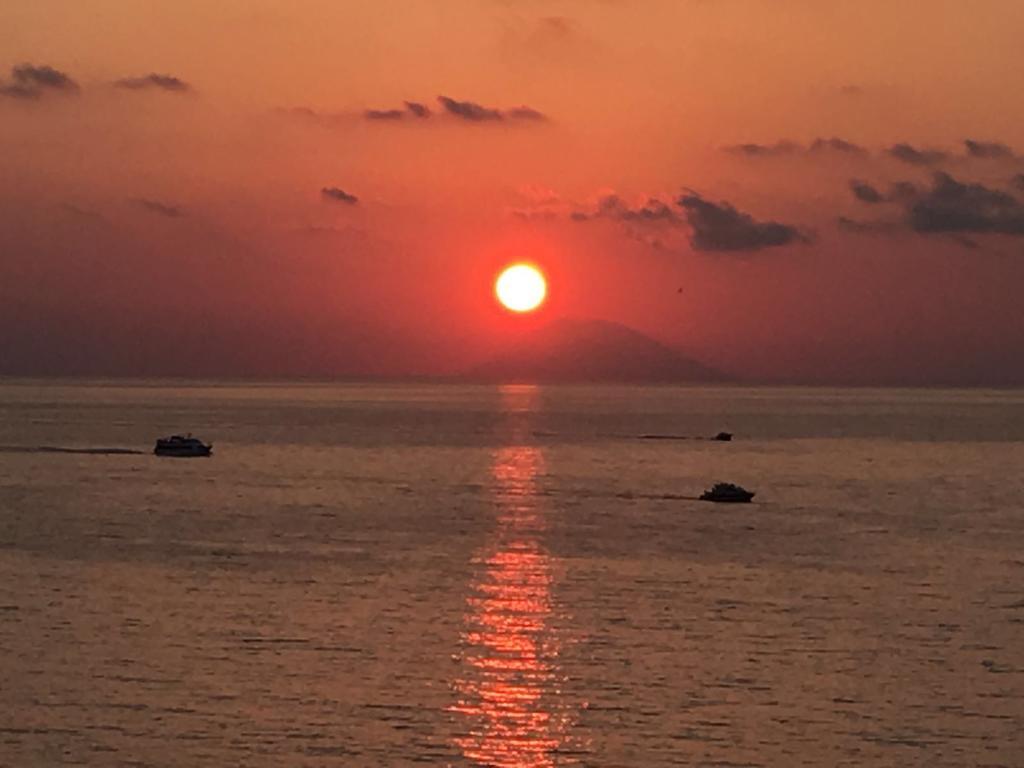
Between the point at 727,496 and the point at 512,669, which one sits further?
the point at 727,496

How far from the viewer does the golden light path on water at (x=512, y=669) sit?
4906cm

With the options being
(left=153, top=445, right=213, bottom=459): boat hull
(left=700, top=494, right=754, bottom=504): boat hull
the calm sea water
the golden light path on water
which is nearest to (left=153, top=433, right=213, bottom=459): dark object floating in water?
(left=153, top=445, right=213, bottom=459): boat hull

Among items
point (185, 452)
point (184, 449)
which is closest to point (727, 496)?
point (185, 452)

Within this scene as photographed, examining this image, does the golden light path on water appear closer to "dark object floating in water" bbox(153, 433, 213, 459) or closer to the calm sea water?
the calm sea water

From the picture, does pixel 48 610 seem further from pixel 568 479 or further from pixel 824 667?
pixel 568 479

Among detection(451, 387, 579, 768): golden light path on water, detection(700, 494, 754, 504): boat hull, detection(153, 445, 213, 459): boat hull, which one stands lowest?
detection(451, 387, 579, 768): golden light path on water

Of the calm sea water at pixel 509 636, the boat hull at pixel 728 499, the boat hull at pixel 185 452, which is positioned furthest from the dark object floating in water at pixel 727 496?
the boat hull at pixel 185 452

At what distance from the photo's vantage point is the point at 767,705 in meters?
54.3

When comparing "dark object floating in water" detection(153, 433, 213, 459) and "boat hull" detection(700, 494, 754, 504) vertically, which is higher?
"dark object floating in water" detection(153, 433, 213, 459)

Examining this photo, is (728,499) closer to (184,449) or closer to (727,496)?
(727,496)

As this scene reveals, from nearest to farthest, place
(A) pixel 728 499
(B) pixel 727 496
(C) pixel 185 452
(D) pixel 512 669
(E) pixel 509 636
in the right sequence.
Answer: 1. (D) pixel 512 669
2. (E) pixel 509 636
3. (A) pixel 728 499
4. (B) pixel 727 496
5. (C) pixel 185 452

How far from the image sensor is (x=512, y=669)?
2377 inches

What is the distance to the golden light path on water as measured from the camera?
4906cm

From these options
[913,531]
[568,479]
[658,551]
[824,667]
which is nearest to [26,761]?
[824,667]
